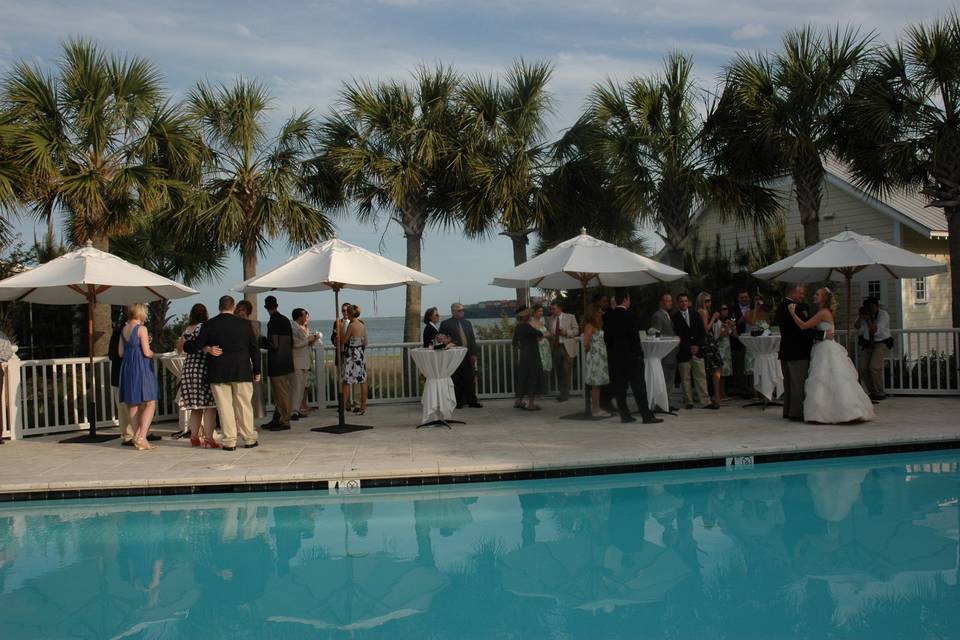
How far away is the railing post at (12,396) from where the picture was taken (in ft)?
33.2

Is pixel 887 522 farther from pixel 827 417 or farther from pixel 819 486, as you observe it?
pixel 827 417

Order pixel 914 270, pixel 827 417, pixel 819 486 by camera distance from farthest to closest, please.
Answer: pixel 914 270, pixel 827 417, pixel 819 486

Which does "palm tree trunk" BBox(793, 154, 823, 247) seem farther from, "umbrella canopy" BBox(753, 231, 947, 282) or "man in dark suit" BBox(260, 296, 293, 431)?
"man in dark suit" BBox(260, 296, 293, 431)

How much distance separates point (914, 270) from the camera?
11.7 metres

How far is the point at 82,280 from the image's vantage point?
9.49m

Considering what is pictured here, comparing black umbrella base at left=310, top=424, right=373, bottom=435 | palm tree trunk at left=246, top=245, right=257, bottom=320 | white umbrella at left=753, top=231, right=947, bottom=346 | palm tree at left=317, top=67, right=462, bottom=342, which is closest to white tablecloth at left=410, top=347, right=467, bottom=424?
black umbrella base at left=310, top=424, right=373, bottom=435

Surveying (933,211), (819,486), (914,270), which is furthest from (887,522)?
(933,211)

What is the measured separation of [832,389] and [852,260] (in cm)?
192

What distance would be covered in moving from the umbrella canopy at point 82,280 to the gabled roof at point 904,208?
561 inches

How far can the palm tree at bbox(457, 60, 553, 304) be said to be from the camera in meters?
16.4

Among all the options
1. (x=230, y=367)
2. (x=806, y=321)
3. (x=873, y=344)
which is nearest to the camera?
(x=230, y=367)

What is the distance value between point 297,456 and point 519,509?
2.80 metres

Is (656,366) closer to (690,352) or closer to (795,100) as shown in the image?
(690,352)

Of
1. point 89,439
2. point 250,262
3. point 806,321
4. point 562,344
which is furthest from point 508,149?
point 89,439
